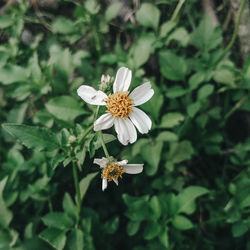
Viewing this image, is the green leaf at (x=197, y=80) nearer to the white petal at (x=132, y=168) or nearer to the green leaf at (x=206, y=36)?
the green leaf at (x=206, y=36)

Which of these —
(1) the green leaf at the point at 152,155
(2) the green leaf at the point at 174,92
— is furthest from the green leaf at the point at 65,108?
(2) the green leaf at the point at 174,92

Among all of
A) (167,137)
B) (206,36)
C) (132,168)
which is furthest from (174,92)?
(132,168)

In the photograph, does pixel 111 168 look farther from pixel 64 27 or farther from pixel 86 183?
pixel 64 27

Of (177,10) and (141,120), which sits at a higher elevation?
(177,10)

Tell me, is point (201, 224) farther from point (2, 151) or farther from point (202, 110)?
point (2, 151)

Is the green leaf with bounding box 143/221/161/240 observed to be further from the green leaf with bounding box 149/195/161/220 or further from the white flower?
the white flower

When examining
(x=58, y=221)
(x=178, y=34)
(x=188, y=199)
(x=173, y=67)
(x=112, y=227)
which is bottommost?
(x=112, y=227)

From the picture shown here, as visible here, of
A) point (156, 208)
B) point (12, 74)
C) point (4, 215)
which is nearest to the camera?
point (156, 208)

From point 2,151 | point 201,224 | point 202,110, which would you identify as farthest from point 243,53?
point 2,151
